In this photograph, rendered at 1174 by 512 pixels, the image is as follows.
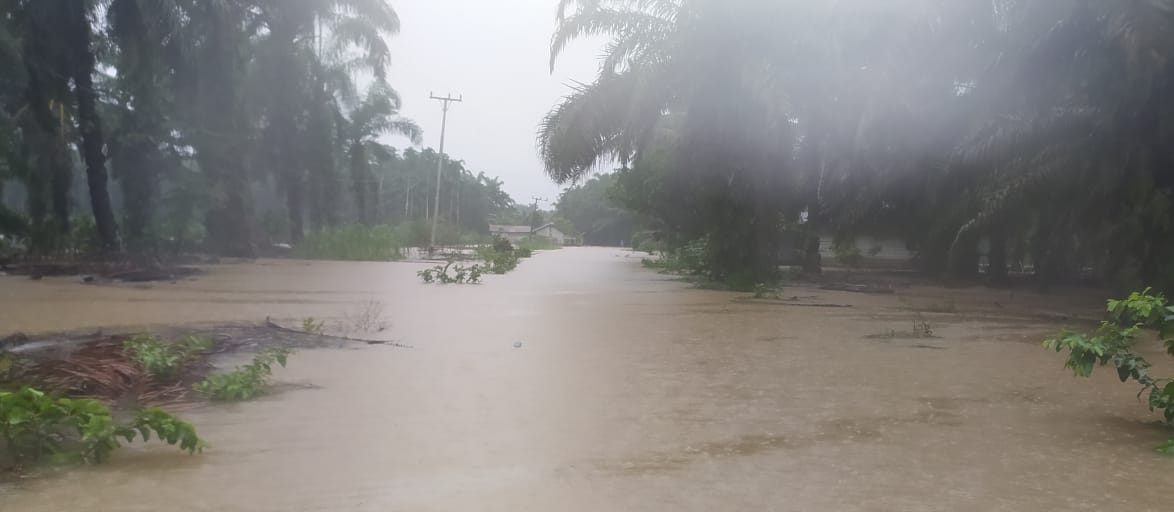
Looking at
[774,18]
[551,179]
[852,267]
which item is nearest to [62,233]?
[551,179]

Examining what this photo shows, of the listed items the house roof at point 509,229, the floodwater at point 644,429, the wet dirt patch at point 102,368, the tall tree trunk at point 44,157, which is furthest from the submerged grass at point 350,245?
the house roof at point 509,229

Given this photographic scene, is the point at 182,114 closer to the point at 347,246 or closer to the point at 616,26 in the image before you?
the point at 347,246

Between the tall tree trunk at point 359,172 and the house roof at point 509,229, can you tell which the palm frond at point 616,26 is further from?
the house roof at point 509,229

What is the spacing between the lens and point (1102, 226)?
1421cm

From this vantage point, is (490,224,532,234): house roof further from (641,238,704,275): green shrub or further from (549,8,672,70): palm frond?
(549,8,672,70): palm frond

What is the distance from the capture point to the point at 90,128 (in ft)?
66.2

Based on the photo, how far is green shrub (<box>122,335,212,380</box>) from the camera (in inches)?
A: 237

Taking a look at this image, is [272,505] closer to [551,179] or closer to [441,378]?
[441,378]

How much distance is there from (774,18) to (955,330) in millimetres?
8360

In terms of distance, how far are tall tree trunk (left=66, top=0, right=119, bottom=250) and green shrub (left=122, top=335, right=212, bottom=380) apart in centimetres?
1557

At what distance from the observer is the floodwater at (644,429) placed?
13.4ft

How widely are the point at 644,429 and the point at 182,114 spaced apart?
2410cm

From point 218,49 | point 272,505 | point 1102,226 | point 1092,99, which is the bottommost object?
point 272,505

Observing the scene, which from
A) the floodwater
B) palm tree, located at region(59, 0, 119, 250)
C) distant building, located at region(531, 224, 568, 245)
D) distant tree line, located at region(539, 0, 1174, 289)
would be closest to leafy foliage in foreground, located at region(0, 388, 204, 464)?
the floodwater
